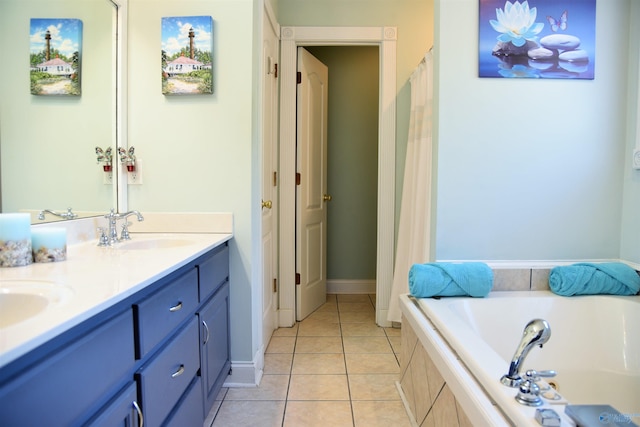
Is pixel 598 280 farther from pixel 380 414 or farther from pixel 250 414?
pixel 250 414

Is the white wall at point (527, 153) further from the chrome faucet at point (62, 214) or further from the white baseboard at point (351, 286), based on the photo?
the white baseboard at point (351, 286)

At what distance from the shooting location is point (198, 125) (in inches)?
76.7

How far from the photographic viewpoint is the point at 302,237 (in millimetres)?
2965

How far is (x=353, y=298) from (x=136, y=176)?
2350 millimetres

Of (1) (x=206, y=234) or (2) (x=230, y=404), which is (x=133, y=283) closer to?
(1) (x=206, y=234)

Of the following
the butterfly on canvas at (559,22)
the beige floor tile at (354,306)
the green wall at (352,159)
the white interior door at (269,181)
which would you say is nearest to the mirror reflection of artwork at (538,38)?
the butterfly on canvas at (559,22)

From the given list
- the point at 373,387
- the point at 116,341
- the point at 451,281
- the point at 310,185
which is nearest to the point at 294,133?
the point at 310,185

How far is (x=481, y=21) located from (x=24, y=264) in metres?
2.07

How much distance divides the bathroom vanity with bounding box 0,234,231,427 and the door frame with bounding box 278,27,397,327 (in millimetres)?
1132

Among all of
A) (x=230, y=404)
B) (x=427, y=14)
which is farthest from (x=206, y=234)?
(x=427, y=14)

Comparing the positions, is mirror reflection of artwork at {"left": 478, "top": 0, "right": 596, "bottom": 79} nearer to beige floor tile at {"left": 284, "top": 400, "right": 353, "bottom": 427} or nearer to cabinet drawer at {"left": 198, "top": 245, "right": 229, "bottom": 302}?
cabinet drawer at {"left": 198, "top": 245, "right": 229, "bottom": 302}

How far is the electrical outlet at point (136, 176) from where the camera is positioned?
1951mm

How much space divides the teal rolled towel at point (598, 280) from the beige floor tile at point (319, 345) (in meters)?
1.34

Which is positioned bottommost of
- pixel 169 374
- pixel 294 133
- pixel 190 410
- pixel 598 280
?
pixel 190 410
